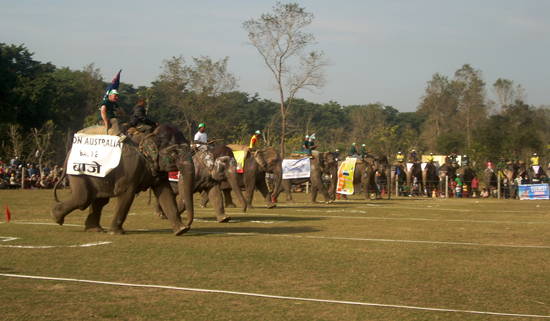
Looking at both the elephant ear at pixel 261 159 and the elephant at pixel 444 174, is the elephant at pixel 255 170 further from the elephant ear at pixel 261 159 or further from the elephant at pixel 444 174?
the elephant at pixel 444 174

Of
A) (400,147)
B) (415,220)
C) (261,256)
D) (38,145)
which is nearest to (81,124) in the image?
(38,145)

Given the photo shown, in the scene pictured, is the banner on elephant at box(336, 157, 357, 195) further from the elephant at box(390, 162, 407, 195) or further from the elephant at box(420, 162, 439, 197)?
the elephant at box(420, 162, 439, 197)

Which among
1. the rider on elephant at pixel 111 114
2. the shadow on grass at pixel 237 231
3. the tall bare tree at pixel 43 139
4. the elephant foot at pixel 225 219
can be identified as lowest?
the shadow on grass at pixel 237 231

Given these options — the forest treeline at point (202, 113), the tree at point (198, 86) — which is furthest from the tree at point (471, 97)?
the tree at point (198, 86)

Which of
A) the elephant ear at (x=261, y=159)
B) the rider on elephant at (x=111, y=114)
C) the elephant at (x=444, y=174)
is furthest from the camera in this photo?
the elephant at (x=444, y=174)

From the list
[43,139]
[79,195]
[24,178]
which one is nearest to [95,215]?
[79,195]

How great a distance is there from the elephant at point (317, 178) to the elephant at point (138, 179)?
12.5 m

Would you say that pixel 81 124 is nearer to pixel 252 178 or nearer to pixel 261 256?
pixel 252 178

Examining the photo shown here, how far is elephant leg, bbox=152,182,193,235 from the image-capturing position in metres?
10.8

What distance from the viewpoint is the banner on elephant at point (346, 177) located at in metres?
29.5

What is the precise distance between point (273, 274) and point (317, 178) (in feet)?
59.2

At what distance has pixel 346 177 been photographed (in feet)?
98.2

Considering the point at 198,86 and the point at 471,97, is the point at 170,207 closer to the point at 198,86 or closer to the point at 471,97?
the point at 198,86

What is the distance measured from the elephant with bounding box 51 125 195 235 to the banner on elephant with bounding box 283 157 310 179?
1484cm
